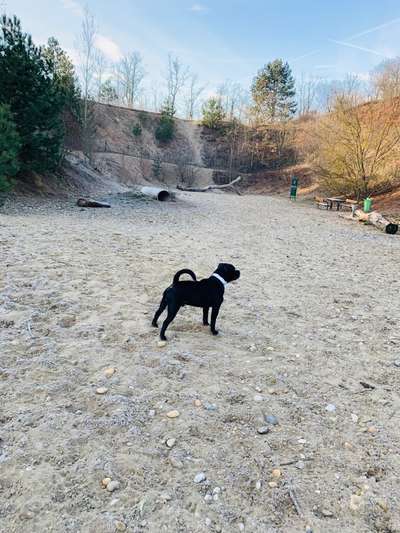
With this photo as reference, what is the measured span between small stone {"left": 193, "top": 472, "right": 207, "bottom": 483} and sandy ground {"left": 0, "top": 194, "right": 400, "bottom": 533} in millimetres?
20

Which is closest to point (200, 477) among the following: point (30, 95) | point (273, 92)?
point (30, 95)

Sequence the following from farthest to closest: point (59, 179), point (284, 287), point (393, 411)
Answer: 1. point (59, 179)
2. point (284, 287)
3. point (393, 411)

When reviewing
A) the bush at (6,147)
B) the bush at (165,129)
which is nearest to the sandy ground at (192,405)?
the bush at (6,147)

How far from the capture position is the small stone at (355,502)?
6.23ft

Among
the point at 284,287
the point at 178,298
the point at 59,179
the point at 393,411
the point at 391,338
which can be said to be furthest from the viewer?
the point at 59,179

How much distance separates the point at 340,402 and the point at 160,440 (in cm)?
157

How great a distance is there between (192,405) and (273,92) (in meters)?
51.9

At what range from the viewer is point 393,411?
2779 millimetres

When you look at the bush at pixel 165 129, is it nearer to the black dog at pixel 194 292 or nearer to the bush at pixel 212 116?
the bush at pixel 212 116

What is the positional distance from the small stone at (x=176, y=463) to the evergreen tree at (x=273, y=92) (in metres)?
49.7

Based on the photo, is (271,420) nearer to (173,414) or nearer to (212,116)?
(173,414)

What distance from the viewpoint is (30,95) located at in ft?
38.9

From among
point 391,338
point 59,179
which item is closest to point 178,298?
point 391,338

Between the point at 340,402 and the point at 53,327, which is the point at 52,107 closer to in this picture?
the point at 53,327
